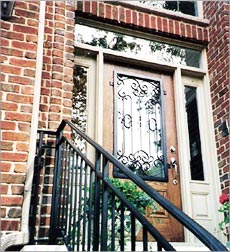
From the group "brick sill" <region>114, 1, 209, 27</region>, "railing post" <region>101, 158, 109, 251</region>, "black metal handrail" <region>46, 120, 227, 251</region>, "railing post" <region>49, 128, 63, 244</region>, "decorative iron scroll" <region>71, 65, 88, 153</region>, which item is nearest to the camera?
"black metal handrail" <region>46, 120, 227, 251</region>

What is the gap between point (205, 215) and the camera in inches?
143

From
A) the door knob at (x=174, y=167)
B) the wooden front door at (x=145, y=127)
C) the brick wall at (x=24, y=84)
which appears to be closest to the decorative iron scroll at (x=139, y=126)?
the wooden front door at (x=145, y=127)

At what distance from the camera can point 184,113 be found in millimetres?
3943

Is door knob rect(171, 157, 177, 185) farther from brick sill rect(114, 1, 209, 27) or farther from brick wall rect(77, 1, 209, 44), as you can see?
brick sill rect(114, 1, 209, 27)

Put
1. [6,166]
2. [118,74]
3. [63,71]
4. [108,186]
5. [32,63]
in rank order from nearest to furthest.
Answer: [108,186] → [6,166] → [32,63] → [63,71] → [118,74]

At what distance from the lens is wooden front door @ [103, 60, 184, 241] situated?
3533 millimetres

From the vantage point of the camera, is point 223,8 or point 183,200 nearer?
point 183,200

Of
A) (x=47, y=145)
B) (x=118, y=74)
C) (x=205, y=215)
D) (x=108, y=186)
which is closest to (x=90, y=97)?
(x=118, y=74)

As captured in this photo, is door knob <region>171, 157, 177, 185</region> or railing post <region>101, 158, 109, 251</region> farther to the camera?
door knob <region>171, 157, 177, 185</region>

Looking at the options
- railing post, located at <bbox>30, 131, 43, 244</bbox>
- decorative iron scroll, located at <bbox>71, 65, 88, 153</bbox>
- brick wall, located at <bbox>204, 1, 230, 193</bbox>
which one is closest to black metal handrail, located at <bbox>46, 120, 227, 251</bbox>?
railing post, located at <bbox>30, 131, 43, 244</bbox>

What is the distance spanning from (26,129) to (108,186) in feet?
3.74

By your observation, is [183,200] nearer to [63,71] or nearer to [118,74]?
[118,74]

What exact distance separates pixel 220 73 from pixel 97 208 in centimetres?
277

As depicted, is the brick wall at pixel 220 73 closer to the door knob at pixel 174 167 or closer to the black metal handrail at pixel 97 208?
the door knob at pixel 174 167
